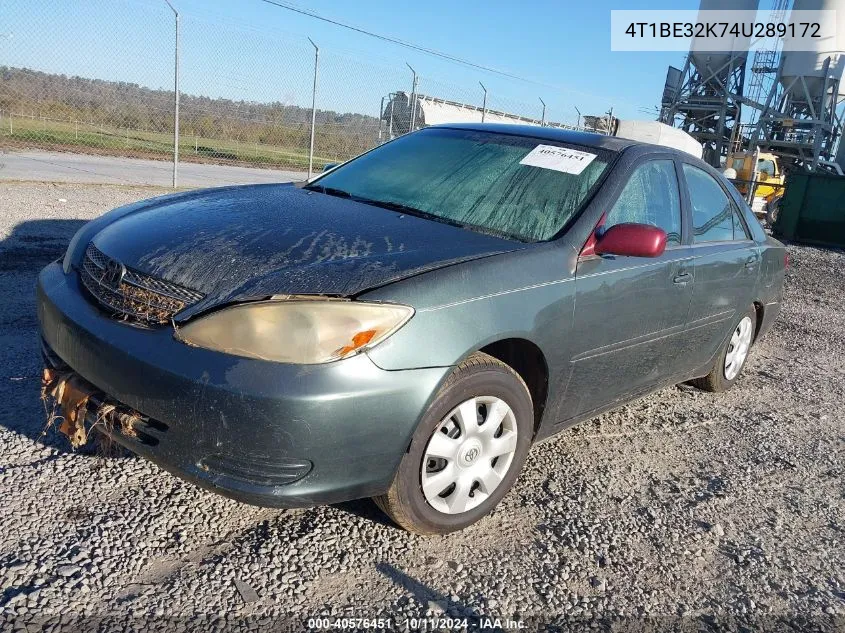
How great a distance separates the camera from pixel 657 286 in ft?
10.6

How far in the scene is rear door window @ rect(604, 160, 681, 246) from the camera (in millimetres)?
3174

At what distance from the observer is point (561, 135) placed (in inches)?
141

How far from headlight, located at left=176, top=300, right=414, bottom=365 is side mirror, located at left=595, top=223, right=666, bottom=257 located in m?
1.20

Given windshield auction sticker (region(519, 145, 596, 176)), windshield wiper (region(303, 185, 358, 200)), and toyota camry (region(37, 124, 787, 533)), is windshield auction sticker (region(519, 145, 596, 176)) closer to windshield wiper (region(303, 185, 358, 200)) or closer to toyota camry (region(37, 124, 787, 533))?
toyota camry (region(37, 124, 787, 533))

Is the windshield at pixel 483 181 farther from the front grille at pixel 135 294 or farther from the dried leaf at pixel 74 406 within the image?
the dried leaf at pixel 74 406

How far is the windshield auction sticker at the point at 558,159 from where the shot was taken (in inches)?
128

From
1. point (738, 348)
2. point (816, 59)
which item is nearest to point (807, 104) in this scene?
point (816, 59)

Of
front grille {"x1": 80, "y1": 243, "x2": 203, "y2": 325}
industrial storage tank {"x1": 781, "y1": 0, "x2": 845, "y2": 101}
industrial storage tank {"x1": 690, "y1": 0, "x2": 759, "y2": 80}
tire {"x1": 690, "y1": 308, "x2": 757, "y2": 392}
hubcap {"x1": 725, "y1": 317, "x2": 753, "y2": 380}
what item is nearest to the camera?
front grille {"x1": 80, "y1": 243, "x2": 203, "y2": 325}

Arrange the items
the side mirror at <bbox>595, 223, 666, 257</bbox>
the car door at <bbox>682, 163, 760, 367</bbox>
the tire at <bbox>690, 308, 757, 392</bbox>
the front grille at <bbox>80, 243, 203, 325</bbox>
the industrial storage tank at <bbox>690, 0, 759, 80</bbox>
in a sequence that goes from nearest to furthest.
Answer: the front grille at <bbox>80, 243, 203, 325</bbox>, the side mirror at <bbox>595, 223, 666, 257</bbox>, the car door at <bbox>682, 163, 760, 367</bbox>, the tire at <bbox>690, 308, 757, 392</bbox>, the industrial storage tank at <bbox>690, 0, 759, 80</bbox>

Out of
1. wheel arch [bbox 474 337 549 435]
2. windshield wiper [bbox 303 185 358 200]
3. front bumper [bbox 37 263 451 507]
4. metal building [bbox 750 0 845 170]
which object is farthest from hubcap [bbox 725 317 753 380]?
metal building [bbox 750 0 845 170]

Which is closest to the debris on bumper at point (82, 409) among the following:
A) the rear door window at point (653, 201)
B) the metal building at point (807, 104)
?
the rear door window at point (653, 201)

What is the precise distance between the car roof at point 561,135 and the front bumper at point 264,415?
176cm

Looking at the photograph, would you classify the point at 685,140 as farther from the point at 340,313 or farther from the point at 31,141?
the point at 340,313

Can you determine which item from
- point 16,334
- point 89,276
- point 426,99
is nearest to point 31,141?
point 426,99
